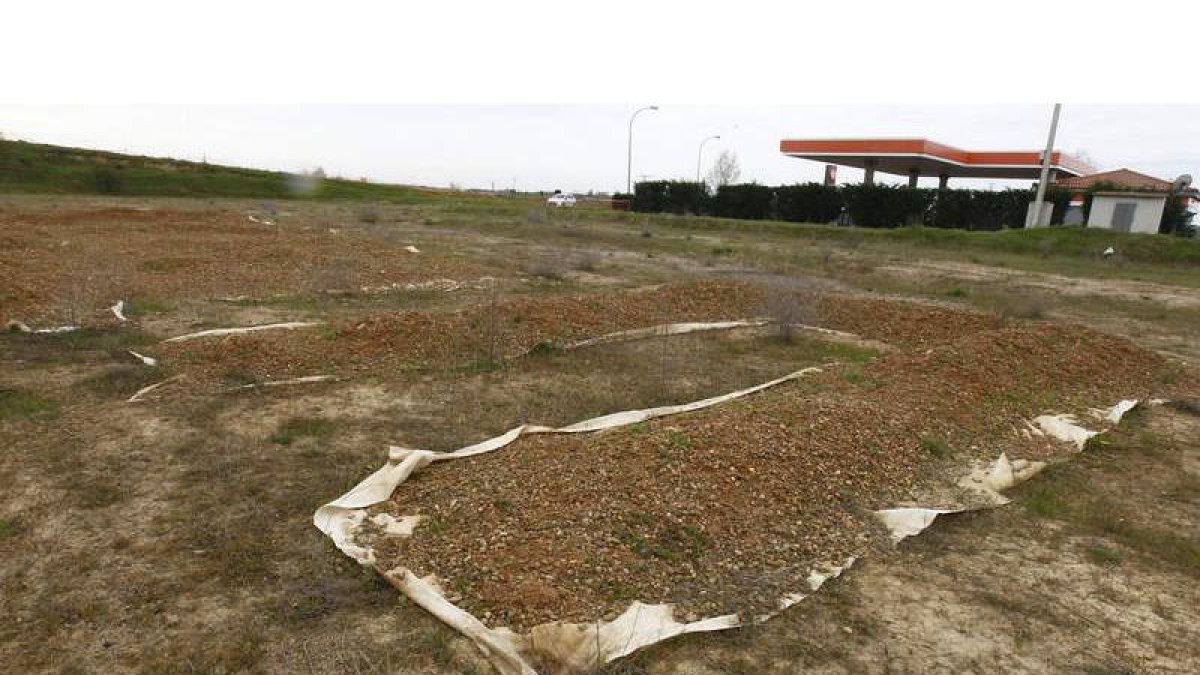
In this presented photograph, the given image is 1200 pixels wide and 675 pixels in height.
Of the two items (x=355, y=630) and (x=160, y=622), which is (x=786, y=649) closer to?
(x=355, y=630)

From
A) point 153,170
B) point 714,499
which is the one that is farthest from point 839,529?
point 153,170

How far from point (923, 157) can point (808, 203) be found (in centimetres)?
465

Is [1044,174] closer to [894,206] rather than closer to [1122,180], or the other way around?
[894,206]

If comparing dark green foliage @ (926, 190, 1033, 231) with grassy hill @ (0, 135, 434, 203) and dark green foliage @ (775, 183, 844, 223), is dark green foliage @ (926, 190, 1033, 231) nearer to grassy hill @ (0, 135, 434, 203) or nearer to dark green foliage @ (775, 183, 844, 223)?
dark green foliage @ (775, 183, 844, 223)

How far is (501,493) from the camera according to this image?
354cm

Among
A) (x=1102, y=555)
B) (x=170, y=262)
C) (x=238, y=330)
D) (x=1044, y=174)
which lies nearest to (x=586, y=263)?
(x=170, y=262)

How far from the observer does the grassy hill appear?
108 ft

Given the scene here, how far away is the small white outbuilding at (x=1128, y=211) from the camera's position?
21.6m

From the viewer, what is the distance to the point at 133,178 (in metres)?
36.3

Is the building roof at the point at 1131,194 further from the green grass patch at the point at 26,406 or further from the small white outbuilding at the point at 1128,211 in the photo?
the green grass patch at the point at 26,406

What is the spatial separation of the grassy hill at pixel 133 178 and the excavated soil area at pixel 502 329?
32435mm

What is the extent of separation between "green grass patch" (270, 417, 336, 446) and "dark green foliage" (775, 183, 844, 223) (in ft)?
84.8

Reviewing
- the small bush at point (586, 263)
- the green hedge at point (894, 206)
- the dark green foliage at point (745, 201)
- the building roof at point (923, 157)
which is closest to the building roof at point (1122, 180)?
the building roof at point (923, 157)

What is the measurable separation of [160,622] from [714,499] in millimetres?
2487
